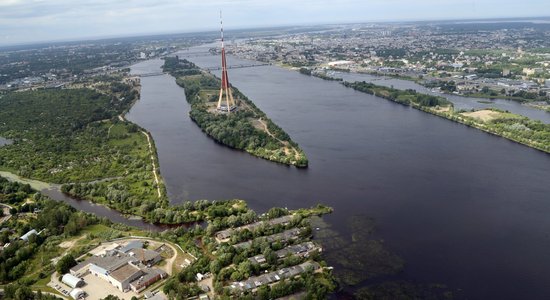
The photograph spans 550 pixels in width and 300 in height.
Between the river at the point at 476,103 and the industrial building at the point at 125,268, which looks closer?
the industrial building at the point at 125,268

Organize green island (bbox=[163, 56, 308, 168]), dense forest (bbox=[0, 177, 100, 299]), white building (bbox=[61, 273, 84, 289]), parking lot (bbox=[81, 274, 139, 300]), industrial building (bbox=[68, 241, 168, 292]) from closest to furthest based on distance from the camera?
1. parking lot (bbox=[81, 274, 139, 300])
2. industrial building (bbox=[68, 241, 168, 292])
3. white building (bbox=[61, 273, 84, 289])
4. dense forest (bbox=[0, 177, 100, 299])
5. green island (bbox=[163, 56, 308, 168])

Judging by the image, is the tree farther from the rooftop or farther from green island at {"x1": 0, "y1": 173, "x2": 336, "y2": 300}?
the rooftop

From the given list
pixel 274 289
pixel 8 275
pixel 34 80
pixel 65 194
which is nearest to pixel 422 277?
pixel 274 289

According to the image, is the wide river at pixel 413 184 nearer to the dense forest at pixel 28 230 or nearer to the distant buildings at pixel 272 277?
the distant buildings at pixel 272 277

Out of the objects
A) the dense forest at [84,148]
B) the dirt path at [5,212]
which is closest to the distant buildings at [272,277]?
the dense forest at [84,148]

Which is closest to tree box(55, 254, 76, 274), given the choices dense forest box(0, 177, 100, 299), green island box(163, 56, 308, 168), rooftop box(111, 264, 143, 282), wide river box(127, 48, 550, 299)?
dense forest box(0, 177, 100, 299)

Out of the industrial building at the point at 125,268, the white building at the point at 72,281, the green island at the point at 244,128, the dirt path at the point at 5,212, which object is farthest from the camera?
the green island at the point at 244,128

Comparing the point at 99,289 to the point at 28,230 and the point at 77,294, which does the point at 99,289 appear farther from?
the point at 28,230
